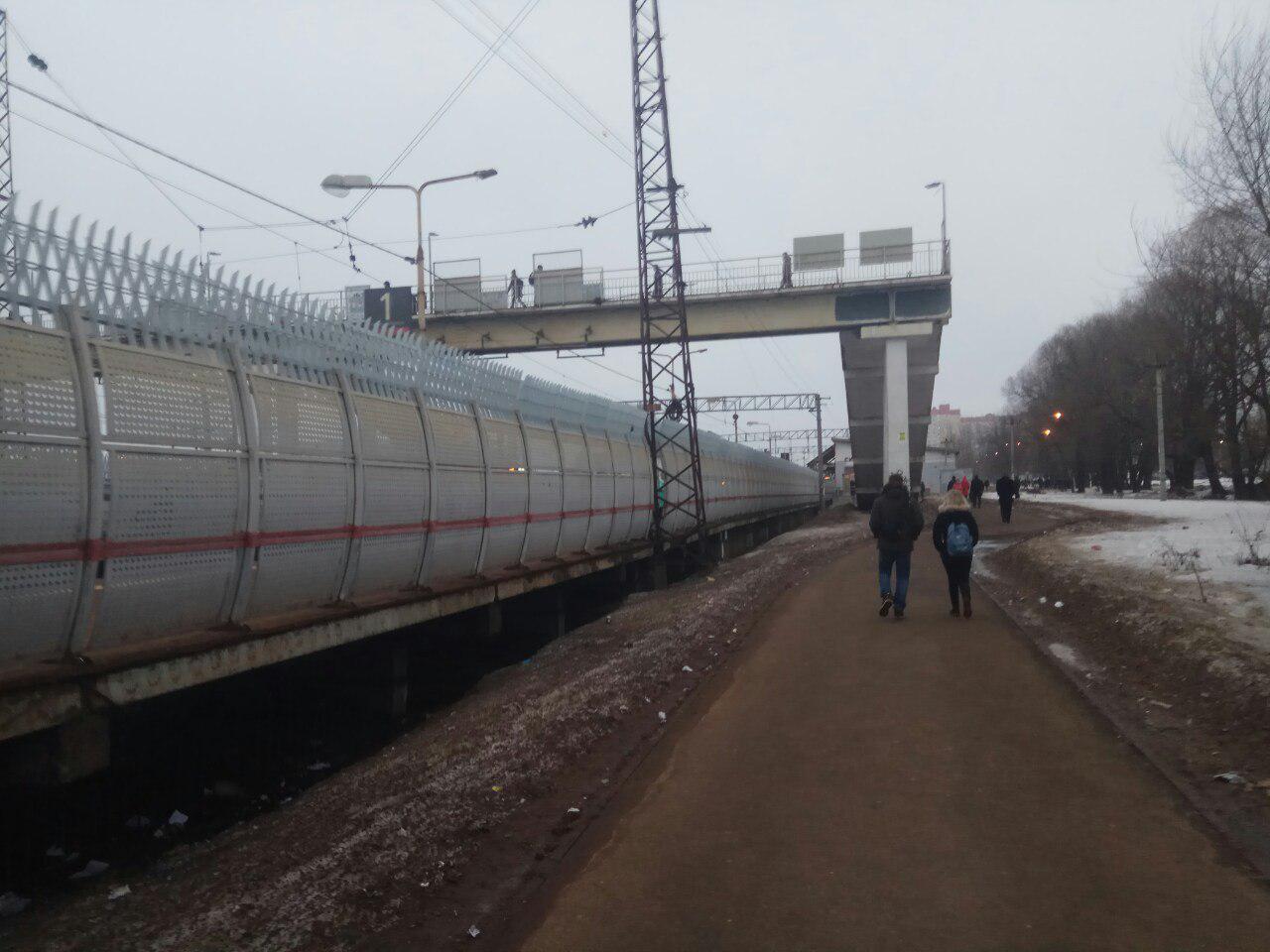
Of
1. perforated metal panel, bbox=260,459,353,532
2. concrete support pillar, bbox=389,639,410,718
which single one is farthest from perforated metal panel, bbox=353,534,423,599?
concrete support pillar, bbox=389,639,410,718

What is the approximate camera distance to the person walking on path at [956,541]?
40.3 feet

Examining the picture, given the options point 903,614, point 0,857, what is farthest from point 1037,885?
point 903,614

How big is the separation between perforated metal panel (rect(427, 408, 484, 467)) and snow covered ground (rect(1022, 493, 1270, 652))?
846 centimetres

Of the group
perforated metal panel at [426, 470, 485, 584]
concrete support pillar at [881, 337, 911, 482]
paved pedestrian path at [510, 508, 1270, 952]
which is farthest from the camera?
concrete support pillar at [881, 337, 911, 482]

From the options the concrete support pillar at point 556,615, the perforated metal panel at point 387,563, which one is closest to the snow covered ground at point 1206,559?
the perforated metal panel at point 387,563

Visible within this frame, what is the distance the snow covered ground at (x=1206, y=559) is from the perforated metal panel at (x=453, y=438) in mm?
8458

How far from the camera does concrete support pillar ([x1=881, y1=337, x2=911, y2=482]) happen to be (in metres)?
38.2

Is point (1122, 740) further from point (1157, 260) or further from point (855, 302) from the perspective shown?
point (855, 302)

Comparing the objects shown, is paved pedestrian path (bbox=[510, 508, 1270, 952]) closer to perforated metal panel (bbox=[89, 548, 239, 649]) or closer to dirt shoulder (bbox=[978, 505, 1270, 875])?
dirt shoulder (bbox=[978, 505, 1270, 875])

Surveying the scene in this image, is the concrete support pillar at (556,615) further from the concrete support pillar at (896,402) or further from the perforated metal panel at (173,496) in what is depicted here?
the concrete support pillar at (896,402)

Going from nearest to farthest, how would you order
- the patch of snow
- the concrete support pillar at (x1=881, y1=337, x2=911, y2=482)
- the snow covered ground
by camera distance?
the patch of snow, the snow covered ground, the concrete support pillar at (x1=881, y1=337, x2=911, y2=482)

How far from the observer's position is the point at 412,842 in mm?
5445

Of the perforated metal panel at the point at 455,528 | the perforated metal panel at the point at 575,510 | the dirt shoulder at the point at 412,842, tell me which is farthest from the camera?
the perforated metal panel at the point at 575,510

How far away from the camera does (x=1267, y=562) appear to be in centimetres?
1223
